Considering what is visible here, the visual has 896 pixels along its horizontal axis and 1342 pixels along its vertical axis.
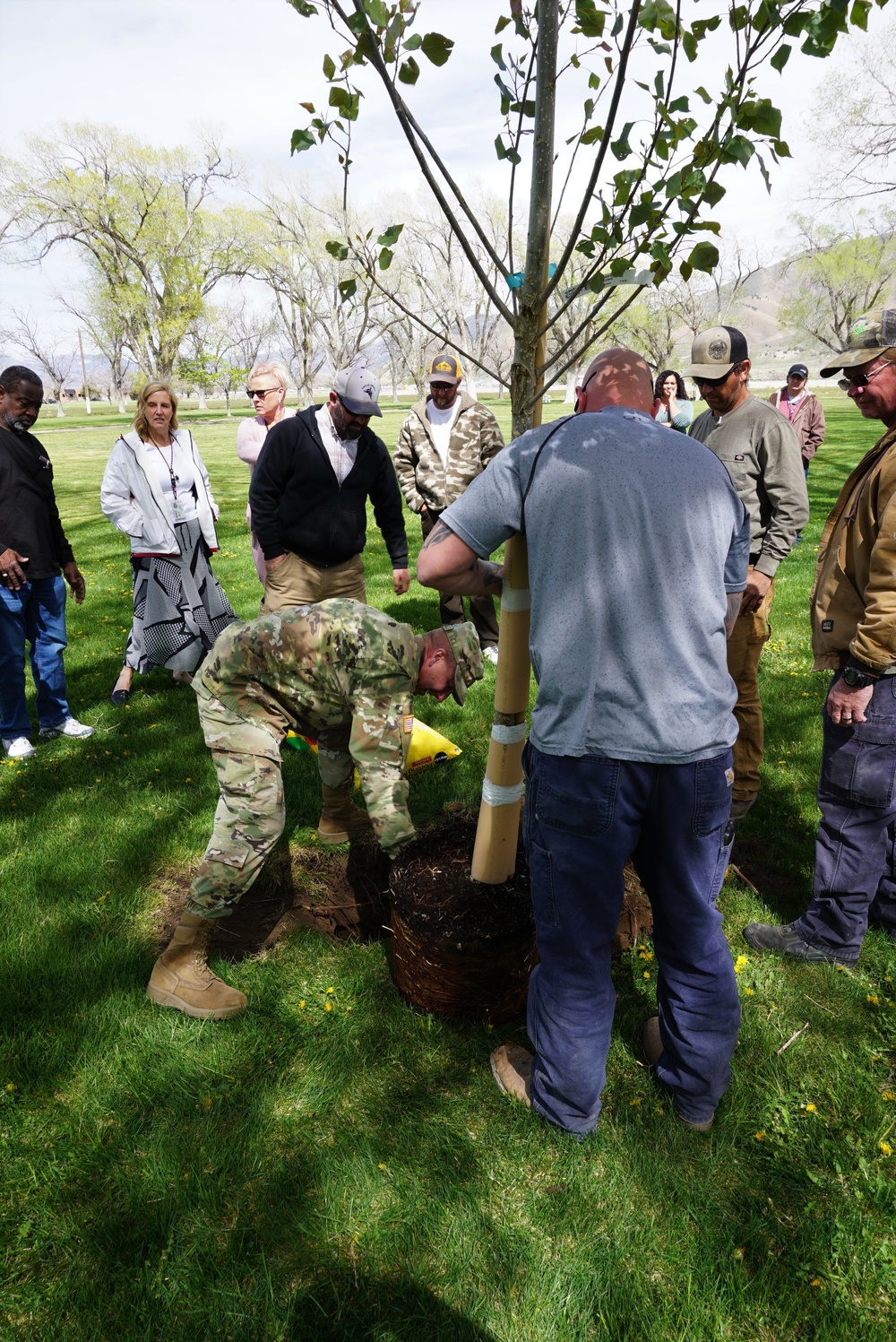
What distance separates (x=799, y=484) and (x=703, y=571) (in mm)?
2336

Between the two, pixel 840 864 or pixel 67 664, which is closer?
pixel 840 864

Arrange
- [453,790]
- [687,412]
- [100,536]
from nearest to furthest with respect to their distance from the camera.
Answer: [453,790]
[687,412]
[100,536]

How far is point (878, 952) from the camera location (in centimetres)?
320

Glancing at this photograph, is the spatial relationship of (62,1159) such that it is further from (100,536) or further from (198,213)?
(198,213)

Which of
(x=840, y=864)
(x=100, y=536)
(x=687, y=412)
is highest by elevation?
(x=687, y=412)

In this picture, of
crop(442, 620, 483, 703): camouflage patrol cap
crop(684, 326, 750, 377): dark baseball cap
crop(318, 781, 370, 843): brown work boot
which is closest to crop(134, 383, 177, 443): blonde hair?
crop(318, 781, 370, 843): brown work boot

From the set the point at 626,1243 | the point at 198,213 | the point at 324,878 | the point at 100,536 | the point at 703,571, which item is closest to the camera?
the point at 703,571

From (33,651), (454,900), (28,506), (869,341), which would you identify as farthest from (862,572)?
(33,651)

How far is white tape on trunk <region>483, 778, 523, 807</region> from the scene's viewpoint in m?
2.55

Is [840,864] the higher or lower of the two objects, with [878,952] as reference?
higher

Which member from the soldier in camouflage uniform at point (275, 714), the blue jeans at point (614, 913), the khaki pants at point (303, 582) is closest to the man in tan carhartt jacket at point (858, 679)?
the blue jeans at point (614, 913)

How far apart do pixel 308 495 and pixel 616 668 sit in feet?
9.97

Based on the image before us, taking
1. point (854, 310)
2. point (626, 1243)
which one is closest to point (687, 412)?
point (626, 1243)

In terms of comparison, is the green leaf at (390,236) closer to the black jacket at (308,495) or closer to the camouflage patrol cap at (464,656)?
the camouflage patrol cap at (464,656)
